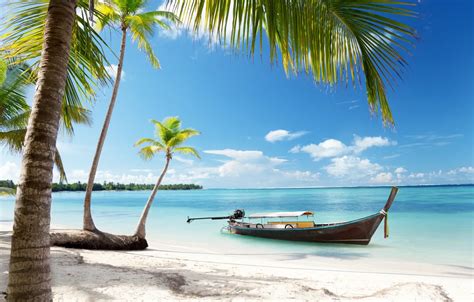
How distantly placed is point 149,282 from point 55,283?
127cm

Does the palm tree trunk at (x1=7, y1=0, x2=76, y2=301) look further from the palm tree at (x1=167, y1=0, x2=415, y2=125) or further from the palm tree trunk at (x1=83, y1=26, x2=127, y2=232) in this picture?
the palm tree trunk at (x1=83, y1=26, x2=127, y2=232)

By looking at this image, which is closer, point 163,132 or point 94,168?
point 94,168

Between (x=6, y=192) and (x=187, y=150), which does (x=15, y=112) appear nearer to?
(x=6, y=192)

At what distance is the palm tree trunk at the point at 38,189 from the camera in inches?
65.0

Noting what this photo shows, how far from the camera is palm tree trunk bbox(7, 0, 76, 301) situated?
5.41 ft

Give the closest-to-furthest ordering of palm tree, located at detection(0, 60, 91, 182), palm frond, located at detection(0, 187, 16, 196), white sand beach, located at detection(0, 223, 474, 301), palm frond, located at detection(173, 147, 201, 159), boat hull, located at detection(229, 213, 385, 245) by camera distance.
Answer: white sand beach, located at detection(0, 223, 474, 301)
palm tree, located at detection(0, 60, 91, 182)
palm frond, located at detection(0, 187, 16, 196)
palm frond, located at detection(173, 147, 201, 159)
boat hull, located at detection(229, 213, 385, 245)

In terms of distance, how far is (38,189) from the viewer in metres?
1.69

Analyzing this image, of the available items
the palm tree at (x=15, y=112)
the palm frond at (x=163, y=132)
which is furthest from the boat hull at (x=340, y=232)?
the palm tree at (x=15, y=112)

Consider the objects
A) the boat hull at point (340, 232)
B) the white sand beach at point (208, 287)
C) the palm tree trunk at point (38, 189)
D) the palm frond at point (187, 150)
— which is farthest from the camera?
the boat hull at point (340, 232)

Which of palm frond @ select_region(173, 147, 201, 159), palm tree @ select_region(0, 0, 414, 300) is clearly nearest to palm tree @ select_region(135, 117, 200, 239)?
palm frond @ select_region(173, 147, 201, 159)

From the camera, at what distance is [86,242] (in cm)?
877

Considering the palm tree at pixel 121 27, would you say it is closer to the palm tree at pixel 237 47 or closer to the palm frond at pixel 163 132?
the palm frond at pixel 163 132

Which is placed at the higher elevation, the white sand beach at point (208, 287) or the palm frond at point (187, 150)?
the palm frond at point (187, 150)

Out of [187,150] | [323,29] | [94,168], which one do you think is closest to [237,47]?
[323,29]
